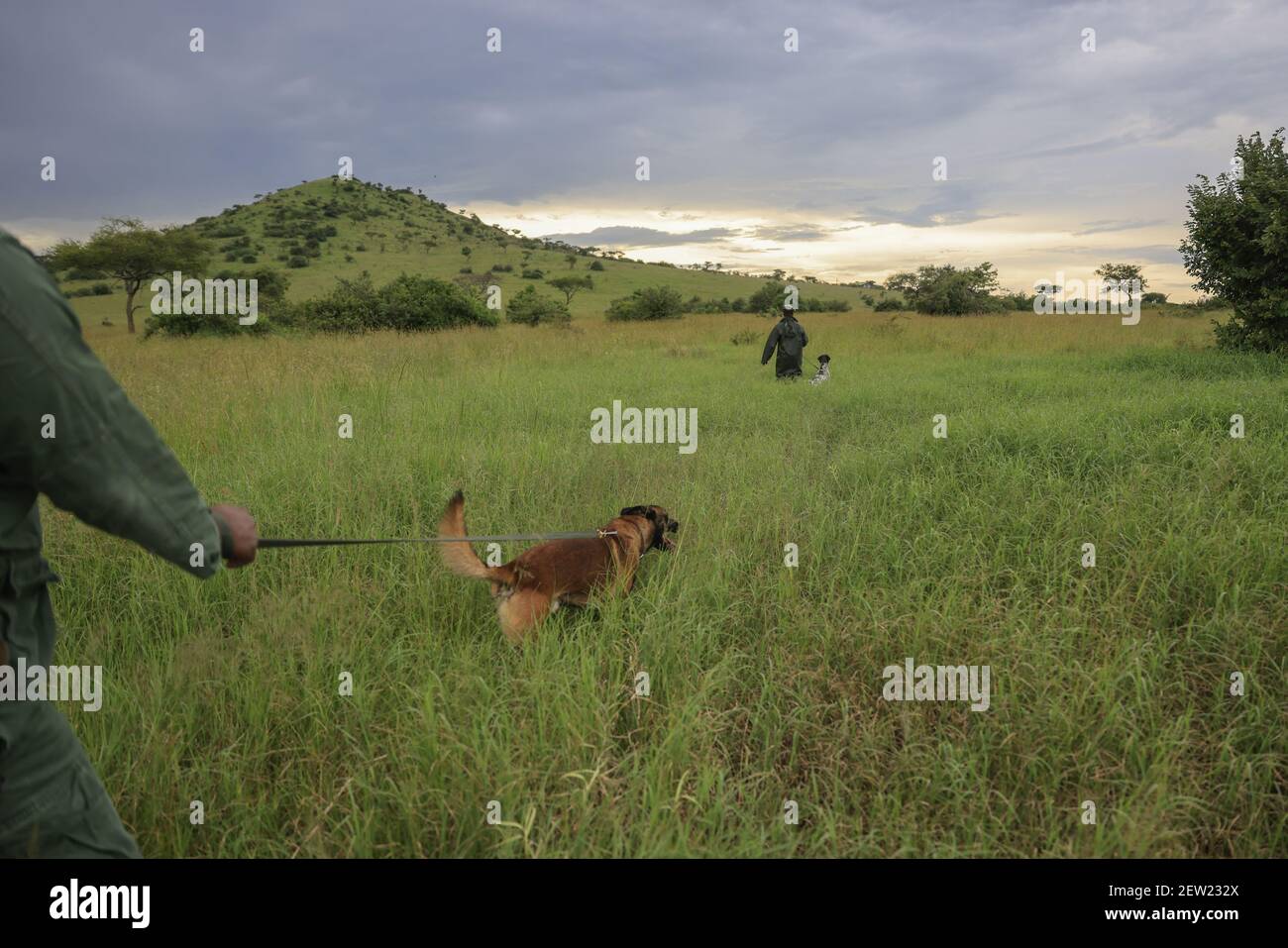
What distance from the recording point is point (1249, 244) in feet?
32.9

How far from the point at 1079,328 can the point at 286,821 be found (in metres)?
19.3

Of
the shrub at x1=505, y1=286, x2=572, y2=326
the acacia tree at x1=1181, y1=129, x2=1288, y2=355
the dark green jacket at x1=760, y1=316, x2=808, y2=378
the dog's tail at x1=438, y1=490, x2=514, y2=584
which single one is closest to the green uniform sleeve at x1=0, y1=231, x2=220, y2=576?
the dog's tail at x1=438, y1=490, x2=514, y2=584

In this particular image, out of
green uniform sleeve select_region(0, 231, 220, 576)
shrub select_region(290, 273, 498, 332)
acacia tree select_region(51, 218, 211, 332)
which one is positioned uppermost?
acacia tree select_region(51, 218, 211, 332)

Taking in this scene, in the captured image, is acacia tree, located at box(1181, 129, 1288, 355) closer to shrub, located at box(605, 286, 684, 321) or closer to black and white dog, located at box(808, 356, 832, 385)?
black and white dog, located at box(808, 356, 832, 385)

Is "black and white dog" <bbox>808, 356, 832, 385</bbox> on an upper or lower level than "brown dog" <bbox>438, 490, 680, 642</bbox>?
upper

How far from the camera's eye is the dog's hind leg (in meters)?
2.81

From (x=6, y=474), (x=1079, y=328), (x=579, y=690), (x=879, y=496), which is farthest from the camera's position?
(x=1079, y=328)

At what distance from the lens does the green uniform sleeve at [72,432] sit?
932 mm

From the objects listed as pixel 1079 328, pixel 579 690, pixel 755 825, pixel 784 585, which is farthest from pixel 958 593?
pixel 1079 328

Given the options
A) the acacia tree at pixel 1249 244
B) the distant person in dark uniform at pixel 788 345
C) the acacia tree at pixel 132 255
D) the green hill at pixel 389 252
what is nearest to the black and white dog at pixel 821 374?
the distant person in dark uniform at pixel 788 345

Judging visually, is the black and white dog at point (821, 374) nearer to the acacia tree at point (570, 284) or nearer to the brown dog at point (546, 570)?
the brown dog at point (546, 570)

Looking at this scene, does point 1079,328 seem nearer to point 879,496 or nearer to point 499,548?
point 879,496

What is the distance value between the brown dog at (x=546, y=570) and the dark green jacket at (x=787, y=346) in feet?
27.1

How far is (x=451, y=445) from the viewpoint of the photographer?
5438 millimetres
